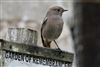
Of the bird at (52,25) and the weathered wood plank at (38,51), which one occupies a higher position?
the bird at (52,25)

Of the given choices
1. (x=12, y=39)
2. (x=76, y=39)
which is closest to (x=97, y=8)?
(x=76, y=39)

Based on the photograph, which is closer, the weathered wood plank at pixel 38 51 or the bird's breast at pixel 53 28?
the weathered wood plank at pixel 38 51

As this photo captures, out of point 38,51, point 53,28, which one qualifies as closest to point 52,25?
point 53,28

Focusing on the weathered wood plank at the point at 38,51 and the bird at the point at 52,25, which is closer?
the weathered wood plank at the point at 38,51

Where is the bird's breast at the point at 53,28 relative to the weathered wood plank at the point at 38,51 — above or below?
above

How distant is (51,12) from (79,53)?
4.73 m

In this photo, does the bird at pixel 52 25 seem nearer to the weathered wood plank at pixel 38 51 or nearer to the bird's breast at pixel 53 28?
the bird's breast at pixel 53 28

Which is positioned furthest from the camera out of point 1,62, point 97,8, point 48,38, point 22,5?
point 97,8

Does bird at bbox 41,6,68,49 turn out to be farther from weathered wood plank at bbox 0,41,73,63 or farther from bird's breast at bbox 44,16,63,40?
weathered wood plank at bbox 0,41,73,63

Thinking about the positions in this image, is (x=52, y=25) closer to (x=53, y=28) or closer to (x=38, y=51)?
(x=53, y=28)

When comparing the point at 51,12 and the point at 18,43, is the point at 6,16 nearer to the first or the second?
the point at 51,12

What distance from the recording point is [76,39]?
9867mm

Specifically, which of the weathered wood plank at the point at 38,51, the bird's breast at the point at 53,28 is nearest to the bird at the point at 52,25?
the bird's breast at the point at 53,28

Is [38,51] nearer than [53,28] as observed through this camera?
Yes
